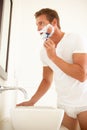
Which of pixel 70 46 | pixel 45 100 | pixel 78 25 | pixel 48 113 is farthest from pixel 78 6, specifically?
pixel 48 113

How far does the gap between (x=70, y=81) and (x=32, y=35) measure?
3.40ft

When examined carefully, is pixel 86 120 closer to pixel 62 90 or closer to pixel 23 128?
pixel 62 90

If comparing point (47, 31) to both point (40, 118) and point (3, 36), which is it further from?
point (40, 118)

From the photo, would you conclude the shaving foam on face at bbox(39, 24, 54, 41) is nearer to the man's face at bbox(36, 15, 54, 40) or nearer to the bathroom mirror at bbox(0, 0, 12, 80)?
the man's face at bbox(36, 15, 54, 40)

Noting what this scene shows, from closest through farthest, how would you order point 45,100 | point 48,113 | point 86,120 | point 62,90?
1. point 48,113
2. point 86,120
3. point 62,90
4. point 45,100

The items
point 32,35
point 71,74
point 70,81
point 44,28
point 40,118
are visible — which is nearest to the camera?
point 40,118

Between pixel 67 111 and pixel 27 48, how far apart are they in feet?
3.44

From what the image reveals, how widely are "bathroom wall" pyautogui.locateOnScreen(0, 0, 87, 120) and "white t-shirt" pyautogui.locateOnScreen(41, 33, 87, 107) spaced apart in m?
0.79

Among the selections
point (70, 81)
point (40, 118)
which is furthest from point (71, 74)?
point (40, 118)

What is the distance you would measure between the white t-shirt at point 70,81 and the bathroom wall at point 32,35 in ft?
2.58

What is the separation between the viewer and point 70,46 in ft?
3.84

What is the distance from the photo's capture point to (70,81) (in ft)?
3.89

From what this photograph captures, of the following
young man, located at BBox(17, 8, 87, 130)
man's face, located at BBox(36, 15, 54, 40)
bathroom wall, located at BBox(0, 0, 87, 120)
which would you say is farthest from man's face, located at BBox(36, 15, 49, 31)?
bathroom wall, located at BBox(0, 0, 87, 120)

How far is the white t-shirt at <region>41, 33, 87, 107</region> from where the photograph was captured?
3.73 feet
